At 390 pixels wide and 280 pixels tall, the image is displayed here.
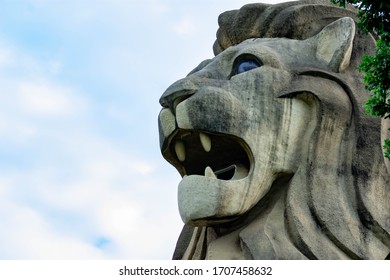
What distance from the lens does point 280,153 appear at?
10492 millimetres

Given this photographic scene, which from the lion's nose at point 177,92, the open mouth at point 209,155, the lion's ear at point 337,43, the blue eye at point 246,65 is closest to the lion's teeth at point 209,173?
the open mouth at point 209,155

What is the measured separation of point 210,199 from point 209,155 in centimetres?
82

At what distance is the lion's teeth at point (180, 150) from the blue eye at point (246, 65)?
0.92 m

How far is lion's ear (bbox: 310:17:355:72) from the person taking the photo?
10945mm

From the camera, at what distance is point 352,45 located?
11.2 metres

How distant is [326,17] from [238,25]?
0.96m

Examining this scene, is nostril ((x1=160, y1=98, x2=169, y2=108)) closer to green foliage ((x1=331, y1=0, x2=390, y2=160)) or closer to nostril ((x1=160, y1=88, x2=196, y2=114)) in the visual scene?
nostril ((x1=160, y1=88, x2=196, y2=114))

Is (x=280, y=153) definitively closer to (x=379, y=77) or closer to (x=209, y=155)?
(x=209, y=155)

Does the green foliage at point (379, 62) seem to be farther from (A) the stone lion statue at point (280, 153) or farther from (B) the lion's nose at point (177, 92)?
(B) the lion's nose at point (177, 92)

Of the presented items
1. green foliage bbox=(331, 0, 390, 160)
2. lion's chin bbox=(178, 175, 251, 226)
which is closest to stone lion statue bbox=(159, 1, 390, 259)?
lion's chin bbox=(178, 175, 251, 226)

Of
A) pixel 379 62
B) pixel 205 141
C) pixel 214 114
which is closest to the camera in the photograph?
pixel 379 62

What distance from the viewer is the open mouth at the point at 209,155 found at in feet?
34.4

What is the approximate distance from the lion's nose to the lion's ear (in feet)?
4.76

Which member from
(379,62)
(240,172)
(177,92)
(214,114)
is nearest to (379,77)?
(379,62)
